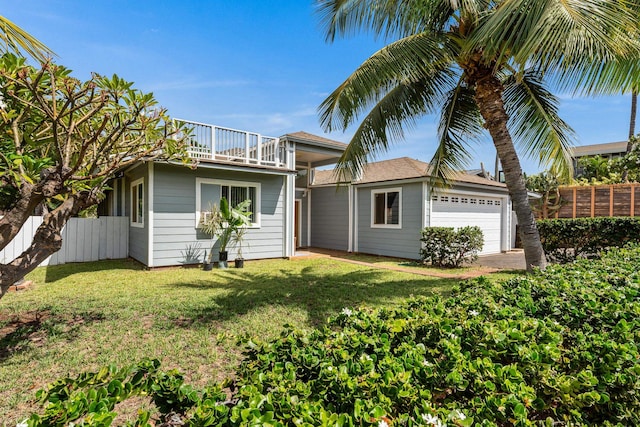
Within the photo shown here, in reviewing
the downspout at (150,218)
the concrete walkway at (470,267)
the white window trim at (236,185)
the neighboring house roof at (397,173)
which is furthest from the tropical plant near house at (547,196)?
the downspout at (150,218)

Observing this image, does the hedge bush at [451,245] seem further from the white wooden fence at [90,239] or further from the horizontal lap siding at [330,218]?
the white wooden fence at [90,239]

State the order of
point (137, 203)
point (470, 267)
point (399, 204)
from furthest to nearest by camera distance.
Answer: point (399, 204) → point (137, 203) → point (470, 267)

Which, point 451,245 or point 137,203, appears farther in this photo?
point 137,203

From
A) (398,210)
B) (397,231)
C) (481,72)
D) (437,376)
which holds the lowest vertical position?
(437,376)

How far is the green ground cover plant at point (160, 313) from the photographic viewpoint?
3592mm

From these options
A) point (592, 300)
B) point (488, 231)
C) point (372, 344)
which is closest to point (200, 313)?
point (372, 344)

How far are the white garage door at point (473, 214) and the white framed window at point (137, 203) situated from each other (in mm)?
10196

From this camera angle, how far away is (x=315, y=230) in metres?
16.6

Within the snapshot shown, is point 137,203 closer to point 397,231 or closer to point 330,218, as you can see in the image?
point 330,218

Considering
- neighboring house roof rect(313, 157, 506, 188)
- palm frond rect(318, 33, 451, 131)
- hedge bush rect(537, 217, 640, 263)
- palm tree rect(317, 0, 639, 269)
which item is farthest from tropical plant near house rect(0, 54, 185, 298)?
hedge bush rect(537, 217, 640, 263)

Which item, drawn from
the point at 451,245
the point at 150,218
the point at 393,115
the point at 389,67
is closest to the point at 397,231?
the point at 451,245

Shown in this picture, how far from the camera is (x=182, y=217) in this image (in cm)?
1020

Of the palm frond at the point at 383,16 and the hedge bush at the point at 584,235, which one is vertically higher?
the palm frond at the point at 383,16

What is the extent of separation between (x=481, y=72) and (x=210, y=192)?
841 cm
